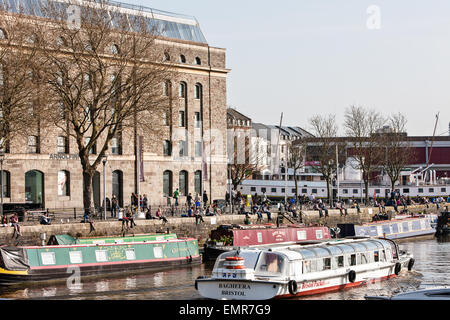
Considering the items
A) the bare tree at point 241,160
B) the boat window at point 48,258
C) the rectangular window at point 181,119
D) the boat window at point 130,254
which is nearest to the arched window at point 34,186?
the rectangular window at point 181,119

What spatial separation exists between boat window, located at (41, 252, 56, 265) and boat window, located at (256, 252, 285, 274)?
13.5m

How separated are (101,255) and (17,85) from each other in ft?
40.9

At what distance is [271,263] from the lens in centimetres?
2956

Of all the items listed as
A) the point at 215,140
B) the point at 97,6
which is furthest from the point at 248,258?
the point at 215,140

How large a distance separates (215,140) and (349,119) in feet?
78.6

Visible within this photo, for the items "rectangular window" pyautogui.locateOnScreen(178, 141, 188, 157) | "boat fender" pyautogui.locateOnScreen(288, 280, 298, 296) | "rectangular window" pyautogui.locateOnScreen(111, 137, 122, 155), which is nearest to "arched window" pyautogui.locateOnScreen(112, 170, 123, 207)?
"rectangular window" pyautogui.locateOnScreen(111, 137, 122, 155)

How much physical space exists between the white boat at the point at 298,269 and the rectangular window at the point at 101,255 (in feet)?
37.8

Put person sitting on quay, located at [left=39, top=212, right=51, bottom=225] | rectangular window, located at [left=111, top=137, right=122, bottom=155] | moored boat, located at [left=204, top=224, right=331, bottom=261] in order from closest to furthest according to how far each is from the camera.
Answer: moored boat, located at [left=204, top=224, right=331, bottom=261] < person sitting on quay, located at [left=39, top=212, right=51, bottom=225] < rectangular window, located at [left=111, top=137, right=122, bottom=155]

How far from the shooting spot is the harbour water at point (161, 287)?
107ft

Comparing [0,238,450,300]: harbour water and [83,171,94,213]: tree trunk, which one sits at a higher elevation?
[83,171,94,213]: tree trunk

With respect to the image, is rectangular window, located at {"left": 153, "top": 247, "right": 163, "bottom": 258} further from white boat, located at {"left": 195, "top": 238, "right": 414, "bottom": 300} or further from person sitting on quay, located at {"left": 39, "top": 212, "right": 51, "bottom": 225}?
white boat, located at {"left": 195, "top": 238, "right": 414, "bottom": 300}

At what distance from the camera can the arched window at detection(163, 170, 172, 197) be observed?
7444 cm

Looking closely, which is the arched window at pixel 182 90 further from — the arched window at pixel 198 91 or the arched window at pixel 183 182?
the arched window at pixel 183 182
